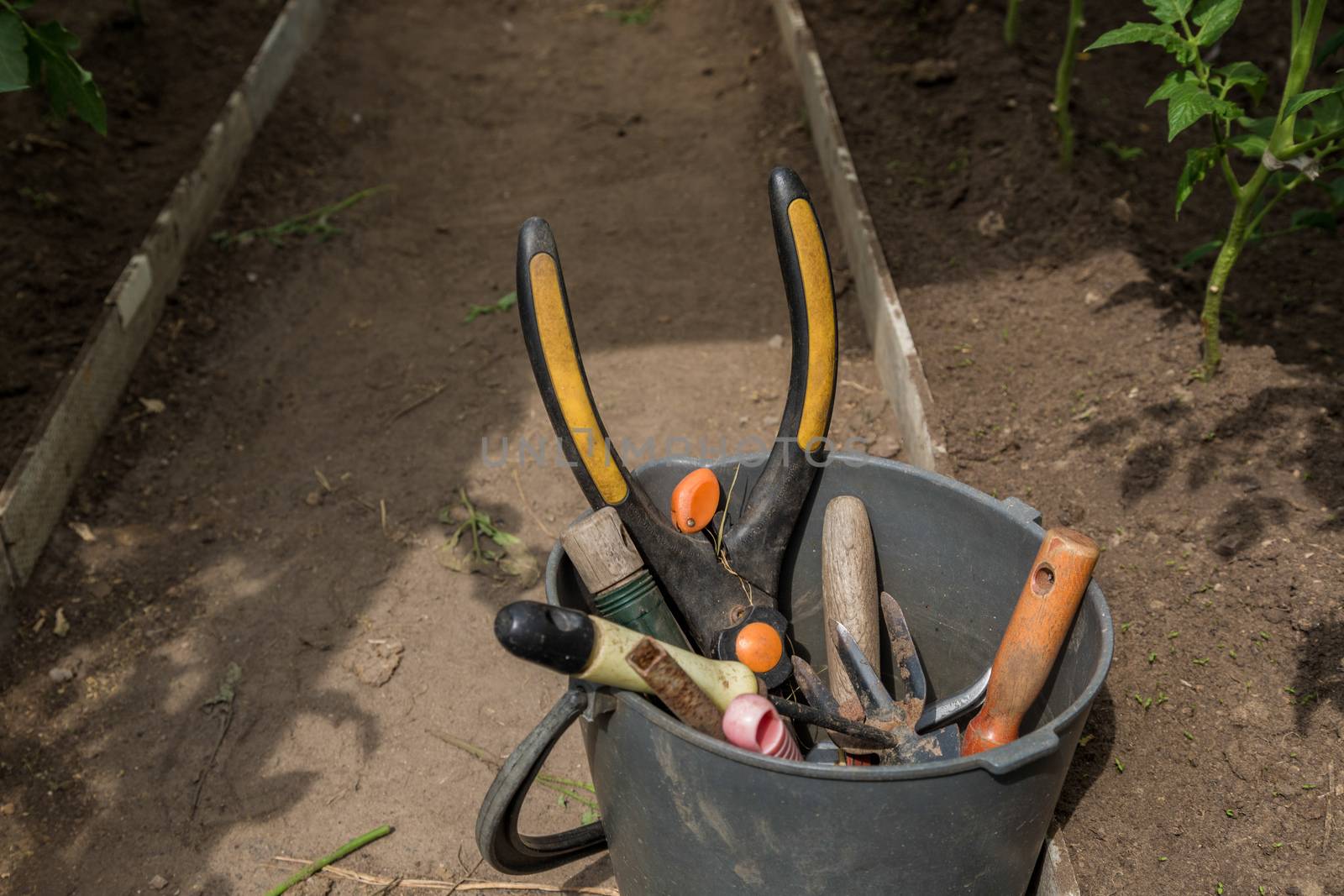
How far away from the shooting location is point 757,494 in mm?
2014

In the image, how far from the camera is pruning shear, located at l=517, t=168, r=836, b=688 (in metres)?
1.78

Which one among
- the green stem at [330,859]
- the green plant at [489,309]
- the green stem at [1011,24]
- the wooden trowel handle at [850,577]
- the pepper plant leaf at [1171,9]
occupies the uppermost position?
the pepper plant leaf at [1171,9]

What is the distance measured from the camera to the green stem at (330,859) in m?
2.21

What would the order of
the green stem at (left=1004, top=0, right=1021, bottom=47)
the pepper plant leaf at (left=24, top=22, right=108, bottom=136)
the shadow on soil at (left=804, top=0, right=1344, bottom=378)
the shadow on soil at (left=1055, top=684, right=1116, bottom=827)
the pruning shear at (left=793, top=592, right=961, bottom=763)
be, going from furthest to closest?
the green stem at (left=1004, top=0, right=1021, bottom=47) → the shadow on soil at (left=804, top=0, right=1344, bottom=378) → the pepper plant leaf at (left=24, top=22, right=108, bottom=136) → the shadow on soil at (left=1055, top=684, right=1116, bottom=827) → the pruning shear at (left=793, top=592, right=961, bottom=763)

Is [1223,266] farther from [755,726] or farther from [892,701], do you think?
[755,726]

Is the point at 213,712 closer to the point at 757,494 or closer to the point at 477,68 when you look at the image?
the point at 757,494

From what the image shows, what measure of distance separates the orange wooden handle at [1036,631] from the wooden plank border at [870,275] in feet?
3.37

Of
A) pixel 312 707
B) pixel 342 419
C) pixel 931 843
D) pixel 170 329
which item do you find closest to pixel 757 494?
pixel 931 843

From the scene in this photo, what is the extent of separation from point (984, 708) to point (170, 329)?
9.46 ft

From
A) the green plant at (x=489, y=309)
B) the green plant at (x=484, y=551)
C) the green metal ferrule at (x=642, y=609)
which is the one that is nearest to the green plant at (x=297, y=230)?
the green plant at (x=489, y=309)

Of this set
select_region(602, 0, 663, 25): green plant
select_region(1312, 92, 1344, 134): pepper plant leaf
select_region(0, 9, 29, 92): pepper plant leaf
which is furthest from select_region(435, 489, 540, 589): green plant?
select_region(602, 0, 663, 25): green plant

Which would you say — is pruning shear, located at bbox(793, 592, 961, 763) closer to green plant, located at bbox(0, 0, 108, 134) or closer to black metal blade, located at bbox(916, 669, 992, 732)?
black metal blade, located at bbox(916, 669, 992, 732)

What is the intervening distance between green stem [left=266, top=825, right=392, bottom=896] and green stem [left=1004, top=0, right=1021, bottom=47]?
353cm

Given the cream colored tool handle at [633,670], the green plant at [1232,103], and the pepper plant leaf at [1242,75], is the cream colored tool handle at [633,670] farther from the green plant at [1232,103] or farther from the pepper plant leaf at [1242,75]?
the pepper plant leaf at [1242,75]
